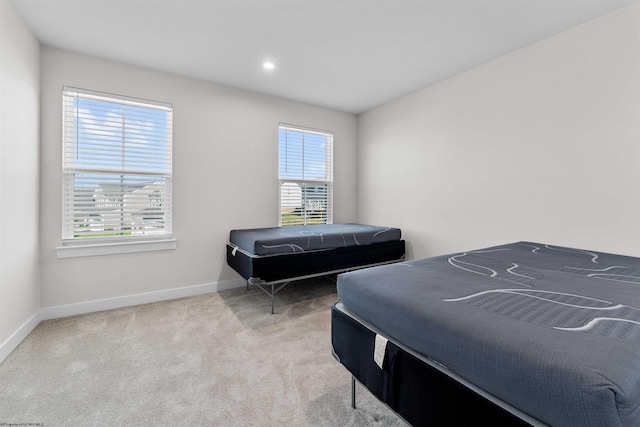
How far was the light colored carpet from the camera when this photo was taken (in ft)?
4.54

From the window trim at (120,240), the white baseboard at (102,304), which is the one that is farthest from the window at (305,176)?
the window trim at (120,240)

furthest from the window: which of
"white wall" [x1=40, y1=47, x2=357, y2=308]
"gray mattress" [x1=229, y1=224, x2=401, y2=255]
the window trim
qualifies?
the window trim

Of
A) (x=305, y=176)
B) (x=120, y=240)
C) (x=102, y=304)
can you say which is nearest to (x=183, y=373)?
(x=102, y=304)

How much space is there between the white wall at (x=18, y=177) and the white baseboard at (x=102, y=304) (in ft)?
0.05

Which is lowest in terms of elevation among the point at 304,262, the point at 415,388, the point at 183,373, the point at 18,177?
the point at 183,373

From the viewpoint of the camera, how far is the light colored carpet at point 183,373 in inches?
54.5

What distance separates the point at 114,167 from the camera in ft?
8.89

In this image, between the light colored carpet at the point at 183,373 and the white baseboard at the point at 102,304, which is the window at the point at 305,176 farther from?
the light colored carpet at the point at 183,373

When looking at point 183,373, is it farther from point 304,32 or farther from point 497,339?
point 304,32

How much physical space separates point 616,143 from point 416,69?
1.73 meters

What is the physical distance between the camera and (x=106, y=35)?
2289mm

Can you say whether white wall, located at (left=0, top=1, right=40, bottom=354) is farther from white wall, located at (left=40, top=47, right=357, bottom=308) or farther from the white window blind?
the white window blind

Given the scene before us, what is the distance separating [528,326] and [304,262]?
2039 mm

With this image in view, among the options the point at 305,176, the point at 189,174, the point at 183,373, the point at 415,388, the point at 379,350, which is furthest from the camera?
the point at 305,176
